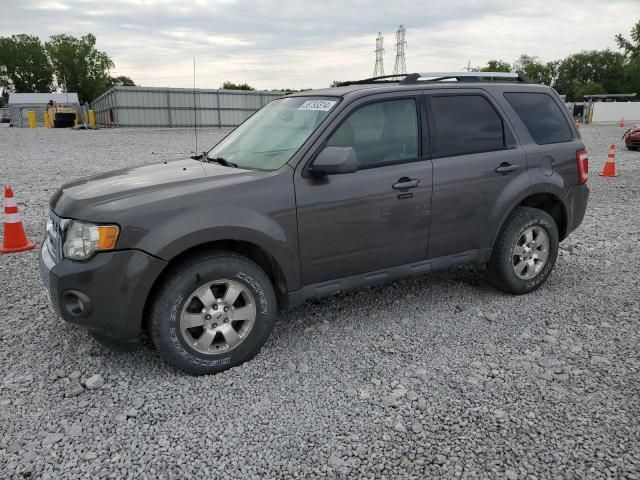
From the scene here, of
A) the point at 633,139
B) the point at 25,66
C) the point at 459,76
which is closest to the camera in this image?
the point at 459,76

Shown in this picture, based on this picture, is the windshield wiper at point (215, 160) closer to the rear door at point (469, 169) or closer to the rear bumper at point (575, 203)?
the rear door at point (469, 169)

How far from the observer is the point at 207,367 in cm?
342

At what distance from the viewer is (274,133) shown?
415cm

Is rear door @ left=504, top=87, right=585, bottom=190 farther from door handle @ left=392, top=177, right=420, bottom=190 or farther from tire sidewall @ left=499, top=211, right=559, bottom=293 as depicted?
door handle @ left=392, top=177, right=420, bottom=190

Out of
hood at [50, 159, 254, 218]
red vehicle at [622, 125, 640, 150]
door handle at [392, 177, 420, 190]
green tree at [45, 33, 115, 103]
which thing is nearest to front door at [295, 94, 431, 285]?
door handle at [392, 177, 420, 190]

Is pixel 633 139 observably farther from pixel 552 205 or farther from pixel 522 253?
pixel 522 253

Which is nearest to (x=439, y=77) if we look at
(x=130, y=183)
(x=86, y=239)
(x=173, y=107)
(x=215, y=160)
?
(x=215, y=160)

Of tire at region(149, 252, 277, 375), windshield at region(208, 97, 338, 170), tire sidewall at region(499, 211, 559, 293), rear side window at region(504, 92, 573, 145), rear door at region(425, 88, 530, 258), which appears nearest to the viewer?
tire at region(149, 252, 277, 375)

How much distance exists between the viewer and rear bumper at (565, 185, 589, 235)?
493cm

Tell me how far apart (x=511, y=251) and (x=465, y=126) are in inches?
46.2

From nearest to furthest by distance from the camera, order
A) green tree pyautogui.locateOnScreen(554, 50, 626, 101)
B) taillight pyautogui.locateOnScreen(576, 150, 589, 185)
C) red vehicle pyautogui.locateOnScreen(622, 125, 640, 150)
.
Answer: taillight pyautogui.locateOnScreen(576, 150, 589, 185) < red vehicle pyautogui.locateOnScreen(622, 125, 640, 150) < green tree pyautogui.locateOnScreen(554, 50, 626, 101)

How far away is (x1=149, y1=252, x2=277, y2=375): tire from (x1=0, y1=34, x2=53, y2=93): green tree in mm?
119431

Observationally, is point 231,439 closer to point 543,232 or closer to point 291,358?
point 291,358

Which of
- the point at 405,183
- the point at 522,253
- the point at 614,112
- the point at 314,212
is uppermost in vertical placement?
the point at 614,112
